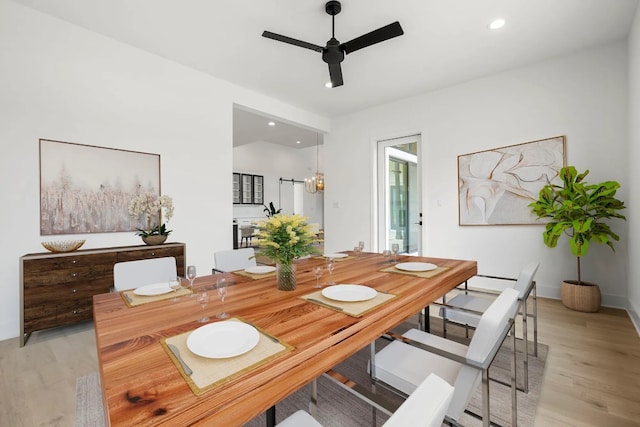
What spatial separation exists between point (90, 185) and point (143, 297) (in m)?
2.20

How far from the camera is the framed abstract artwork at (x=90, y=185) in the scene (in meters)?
2.64

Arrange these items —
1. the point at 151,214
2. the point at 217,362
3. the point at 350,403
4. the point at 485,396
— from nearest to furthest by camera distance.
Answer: the point at 217,362
the point at 485,396
the point at 350,403
the point at 151,214

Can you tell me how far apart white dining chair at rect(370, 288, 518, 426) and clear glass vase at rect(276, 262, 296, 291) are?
19.4 inches

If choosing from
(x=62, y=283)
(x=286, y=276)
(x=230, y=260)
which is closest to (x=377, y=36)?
(x=286, y=276)

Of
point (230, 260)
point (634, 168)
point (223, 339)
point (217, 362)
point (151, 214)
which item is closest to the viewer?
point (217, 362)

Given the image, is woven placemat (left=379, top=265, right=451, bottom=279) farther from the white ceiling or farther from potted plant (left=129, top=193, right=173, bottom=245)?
potted plant (left=129, top=193, right=173, bottom=245)

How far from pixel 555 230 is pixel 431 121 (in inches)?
88.1

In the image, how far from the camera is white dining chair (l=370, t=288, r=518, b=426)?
3.27ft

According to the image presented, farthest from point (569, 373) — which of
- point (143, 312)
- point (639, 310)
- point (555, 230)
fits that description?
point (143, 312)

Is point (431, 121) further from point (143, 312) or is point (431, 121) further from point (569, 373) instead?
point (143, 312)

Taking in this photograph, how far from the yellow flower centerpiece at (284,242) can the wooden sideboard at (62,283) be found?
6.84 ft

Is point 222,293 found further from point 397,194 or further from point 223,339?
point 397,194

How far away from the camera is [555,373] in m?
1.90

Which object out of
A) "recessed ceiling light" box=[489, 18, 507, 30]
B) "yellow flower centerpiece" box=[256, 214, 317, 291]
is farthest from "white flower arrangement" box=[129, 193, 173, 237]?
"recessed ceiling light" box=[489, 18, 507, 30]
